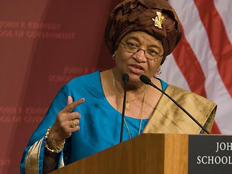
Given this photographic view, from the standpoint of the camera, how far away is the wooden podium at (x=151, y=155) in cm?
122

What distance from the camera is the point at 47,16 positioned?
3375mm

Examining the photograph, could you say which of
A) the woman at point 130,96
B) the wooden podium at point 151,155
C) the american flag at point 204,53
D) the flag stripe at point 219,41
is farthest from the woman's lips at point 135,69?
the flag stripe at point 219,41

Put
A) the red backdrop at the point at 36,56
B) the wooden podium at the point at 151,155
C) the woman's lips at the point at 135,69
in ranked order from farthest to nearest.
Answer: the red backdrop at the point at 36,56, the woman's lips at the point at 135,69, the wooden podium at the point at 151,155

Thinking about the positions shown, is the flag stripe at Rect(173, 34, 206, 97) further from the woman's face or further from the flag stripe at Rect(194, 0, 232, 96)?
the woman's face

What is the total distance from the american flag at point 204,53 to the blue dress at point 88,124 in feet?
3.50

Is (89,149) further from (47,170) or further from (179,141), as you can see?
(179,141)

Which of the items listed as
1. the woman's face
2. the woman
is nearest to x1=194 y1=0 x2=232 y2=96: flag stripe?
the woman

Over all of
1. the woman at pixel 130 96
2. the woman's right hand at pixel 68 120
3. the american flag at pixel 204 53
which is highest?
the american flag at pixel 204 53

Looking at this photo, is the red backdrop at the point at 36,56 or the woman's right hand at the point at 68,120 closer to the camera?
the woman's right hand at the point at 68,120

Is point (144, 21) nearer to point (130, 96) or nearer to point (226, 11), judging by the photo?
point (130, 96)

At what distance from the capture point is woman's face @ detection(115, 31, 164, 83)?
90.4 inches

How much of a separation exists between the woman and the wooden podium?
82 cm

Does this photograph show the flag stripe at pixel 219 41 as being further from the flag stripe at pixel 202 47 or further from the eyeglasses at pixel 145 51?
the eyeglasses at pixel 145 51

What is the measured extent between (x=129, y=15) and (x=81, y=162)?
94 cm
